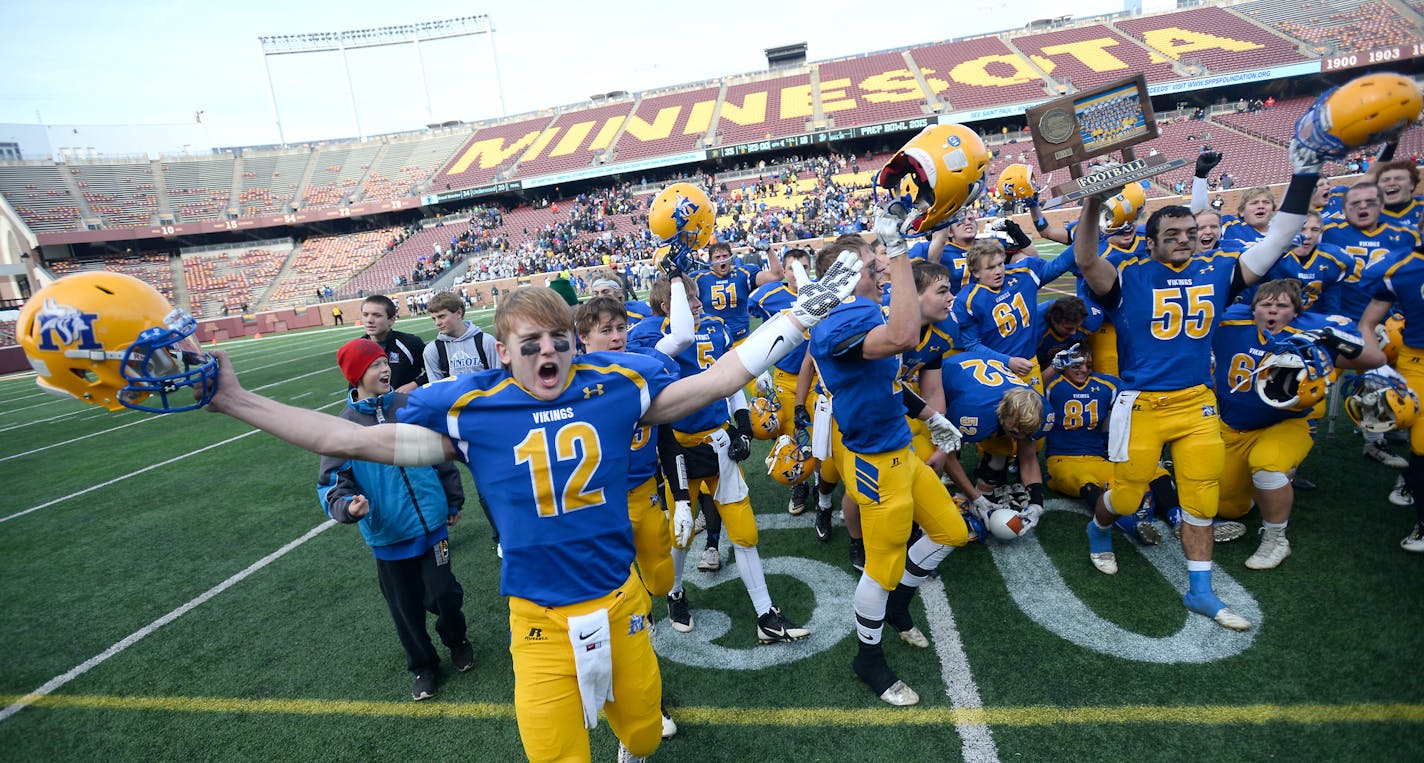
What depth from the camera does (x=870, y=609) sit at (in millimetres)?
3611

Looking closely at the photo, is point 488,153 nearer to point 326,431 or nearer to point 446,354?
point 446,354

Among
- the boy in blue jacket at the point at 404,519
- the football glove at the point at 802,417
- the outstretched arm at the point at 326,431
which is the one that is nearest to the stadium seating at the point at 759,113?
the football glove at the point at 802,417

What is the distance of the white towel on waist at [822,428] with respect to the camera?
4262mm

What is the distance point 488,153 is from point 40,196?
3016 cm

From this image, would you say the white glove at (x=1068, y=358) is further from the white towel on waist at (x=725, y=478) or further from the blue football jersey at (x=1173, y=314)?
the white towel on waist at (x=725, y=478)

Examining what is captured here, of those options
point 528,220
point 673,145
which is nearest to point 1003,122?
point 673,145

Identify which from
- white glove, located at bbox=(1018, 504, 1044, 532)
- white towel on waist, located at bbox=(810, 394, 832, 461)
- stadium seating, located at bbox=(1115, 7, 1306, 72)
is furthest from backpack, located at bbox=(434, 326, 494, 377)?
stadium seating, located at bbox=(1115, 7, 1306, 72)

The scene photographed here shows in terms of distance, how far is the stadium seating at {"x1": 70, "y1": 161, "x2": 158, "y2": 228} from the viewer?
46469mm

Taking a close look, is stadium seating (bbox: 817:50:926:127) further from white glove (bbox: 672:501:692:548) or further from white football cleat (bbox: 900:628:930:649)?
white football cleat (bbox: 900:628:930:649)

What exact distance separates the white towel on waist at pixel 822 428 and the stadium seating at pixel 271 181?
57.3 metres

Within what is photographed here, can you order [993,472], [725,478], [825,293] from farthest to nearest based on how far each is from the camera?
1. [993,472]
2. [725,478]
3. [825,293]

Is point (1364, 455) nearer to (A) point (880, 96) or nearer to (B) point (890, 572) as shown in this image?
(B) point (890, 572)

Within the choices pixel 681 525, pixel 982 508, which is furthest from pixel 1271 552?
pixel 681 525

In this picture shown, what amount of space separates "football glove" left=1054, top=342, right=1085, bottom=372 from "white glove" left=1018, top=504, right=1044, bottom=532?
1190 millimetres
